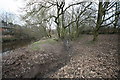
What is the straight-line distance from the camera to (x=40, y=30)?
18.1 meters

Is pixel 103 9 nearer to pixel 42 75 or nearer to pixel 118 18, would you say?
pixel 118 18

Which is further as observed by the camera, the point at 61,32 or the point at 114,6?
the point at 61,32

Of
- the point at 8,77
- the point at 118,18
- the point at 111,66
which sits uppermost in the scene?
the point at 118,18

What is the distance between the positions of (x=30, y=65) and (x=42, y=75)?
1051 millimetres

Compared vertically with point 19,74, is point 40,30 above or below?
above

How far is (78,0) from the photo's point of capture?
290 inches

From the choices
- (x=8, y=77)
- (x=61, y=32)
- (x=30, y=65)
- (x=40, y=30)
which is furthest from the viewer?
(x=40, y=30)

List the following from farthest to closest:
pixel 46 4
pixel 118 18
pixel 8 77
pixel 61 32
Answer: pixel 61 32 < pixel 46 4 < pixel 118 18 < pixel 8 77

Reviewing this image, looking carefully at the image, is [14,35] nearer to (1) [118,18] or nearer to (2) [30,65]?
(2) [30,65]

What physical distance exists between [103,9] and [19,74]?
679 centimetres

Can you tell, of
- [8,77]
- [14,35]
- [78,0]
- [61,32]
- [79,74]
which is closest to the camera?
[79,74]

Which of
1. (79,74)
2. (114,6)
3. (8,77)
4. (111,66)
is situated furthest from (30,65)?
(114,6)

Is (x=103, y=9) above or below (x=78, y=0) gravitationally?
below

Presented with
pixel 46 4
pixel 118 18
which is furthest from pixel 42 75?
pixel 46 4
